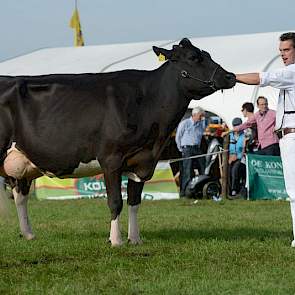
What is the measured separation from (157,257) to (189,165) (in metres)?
11.2

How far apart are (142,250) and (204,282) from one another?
2.23 meters

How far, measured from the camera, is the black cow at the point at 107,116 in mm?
9719

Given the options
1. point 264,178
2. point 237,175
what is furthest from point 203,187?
point 264,178

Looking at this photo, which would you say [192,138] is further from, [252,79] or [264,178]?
[252,79]

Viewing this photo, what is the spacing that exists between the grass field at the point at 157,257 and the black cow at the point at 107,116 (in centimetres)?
79

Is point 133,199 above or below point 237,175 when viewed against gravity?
above

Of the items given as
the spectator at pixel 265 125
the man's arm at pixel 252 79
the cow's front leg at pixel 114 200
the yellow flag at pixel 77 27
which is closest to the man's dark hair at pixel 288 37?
the man's arm at pixel 252 79

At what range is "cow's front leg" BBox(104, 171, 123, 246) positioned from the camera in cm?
974

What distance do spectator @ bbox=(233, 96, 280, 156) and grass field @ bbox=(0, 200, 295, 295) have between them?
12.4 ft

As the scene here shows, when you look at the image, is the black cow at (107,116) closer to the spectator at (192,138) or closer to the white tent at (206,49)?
the spectator at (192,138)

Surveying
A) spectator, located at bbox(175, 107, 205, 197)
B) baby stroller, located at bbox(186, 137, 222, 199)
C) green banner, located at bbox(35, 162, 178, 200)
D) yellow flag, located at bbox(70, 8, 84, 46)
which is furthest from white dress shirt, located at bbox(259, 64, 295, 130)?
yellow flag, located at bbox(70, 8, 84, 46)

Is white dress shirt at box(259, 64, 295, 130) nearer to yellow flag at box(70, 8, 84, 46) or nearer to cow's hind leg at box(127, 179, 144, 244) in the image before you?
cow's hind leg at box(127, 179, 144, 244)

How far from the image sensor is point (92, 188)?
65.8 ft

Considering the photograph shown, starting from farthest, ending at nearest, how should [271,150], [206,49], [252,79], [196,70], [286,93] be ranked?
[206,49] → [271,150] → [196,70] → [286,93] → [252,79]
